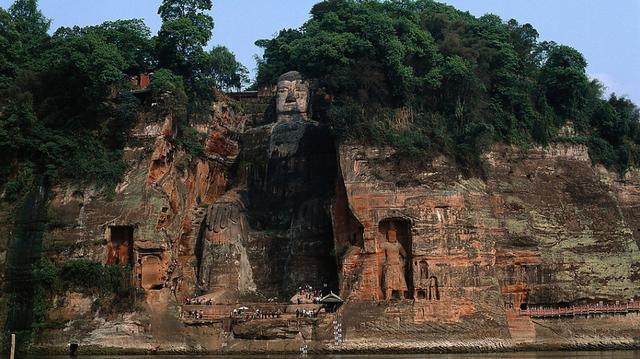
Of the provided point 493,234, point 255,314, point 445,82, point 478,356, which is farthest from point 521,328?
point 445,82

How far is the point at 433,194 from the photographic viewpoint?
45.5 meters

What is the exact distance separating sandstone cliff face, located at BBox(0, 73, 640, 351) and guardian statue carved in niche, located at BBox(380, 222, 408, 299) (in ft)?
0.19

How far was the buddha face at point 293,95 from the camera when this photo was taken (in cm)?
5269

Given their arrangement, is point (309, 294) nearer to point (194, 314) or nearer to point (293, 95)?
point (194, 314)

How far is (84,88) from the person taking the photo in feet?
158

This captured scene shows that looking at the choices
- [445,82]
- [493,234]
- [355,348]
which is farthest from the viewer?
[445,82]

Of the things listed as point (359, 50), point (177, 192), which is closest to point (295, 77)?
point (359, 50)

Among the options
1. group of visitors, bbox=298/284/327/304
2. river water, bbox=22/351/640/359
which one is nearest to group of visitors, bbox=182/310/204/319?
river water, bbox=22/351/640/359

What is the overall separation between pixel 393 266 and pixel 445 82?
442 inches

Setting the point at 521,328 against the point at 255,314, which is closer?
the point at 255,314

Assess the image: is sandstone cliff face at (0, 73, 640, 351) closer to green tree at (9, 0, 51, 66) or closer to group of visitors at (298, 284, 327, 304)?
group of visitors at (298, 284, 327, 304)

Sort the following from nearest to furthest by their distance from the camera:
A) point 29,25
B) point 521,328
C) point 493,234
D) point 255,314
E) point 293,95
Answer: point 255,314
point 521,328
point 493,234
point 293,95
point 29,25

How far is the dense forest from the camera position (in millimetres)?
47062

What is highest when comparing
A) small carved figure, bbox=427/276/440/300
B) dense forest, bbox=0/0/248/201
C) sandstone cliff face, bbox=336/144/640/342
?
dense forest, bbox=0/0/248/201
